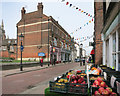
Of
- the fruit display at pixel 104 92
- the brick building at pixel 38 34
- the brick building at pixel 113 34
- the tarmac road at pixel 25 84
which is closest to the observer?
the fruit display at pixel 104 92

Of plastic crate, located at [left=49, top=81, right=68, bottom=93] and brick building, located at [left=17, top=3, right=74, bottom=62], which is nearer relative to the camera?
plastic crate, located at [left=49, top=81, right=68, bottom=93]

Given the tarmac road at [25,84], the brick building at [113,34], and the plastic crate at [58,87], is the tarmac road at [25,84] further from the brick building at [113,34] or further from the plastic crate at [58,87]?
the brick building at [113,34]

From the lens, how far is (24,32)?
36.6m

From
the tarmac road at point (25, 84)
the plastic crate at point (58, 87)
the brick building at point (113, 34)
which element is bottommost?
the tarmac road at point (25, 84)

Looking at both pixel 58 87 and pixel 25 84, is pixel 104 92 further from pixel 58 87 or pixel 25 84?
pixel 25 84

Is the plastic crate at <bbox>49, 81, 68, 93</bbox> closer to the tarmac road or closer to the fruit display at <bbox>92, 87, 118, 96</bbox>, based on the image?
the fruit display at <bbox>92, 87, 118, 96</bbox>

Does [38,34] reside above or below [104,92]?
above

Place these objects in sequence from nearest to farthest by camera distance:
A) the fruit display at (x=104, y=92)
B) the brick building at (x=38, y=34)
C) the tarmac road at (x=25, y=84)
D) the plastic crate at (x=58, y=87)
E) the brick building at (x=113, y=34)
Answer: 1. the fruit display at (x=104, y=92)
2. the plastic crate at (x=58, y=87)
3. the brick building at (x=113, y=34)
4. the tarmac road at (x=25, y=84)
5. the brick building at (x=38, y=34)

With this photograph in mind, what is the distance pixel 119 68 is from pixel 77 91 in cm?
275

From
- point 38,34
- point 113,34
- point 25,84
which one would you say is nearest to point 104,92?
point 113,34

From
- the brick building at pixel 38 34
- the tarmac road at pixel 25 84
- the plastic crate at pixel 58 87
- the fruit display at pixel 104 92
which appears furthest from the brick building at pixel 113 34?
the brick building at pixel 38 34

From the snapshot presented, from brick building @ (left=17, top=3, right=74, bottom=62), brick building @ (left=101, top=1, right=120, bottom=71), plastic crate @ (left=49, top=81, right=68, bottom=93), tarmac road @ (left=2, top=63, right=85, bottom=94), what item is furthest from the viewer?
brick building @ (left=17, top=3, right=74, bottom=62)

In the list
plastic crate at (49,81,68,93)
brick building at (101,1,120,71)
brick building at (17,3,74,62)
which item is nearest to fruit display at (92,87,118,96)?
plastic crate at (49,81,68,93)

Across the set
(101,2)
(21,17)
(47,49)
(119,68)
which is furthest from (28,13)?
(119,68)
